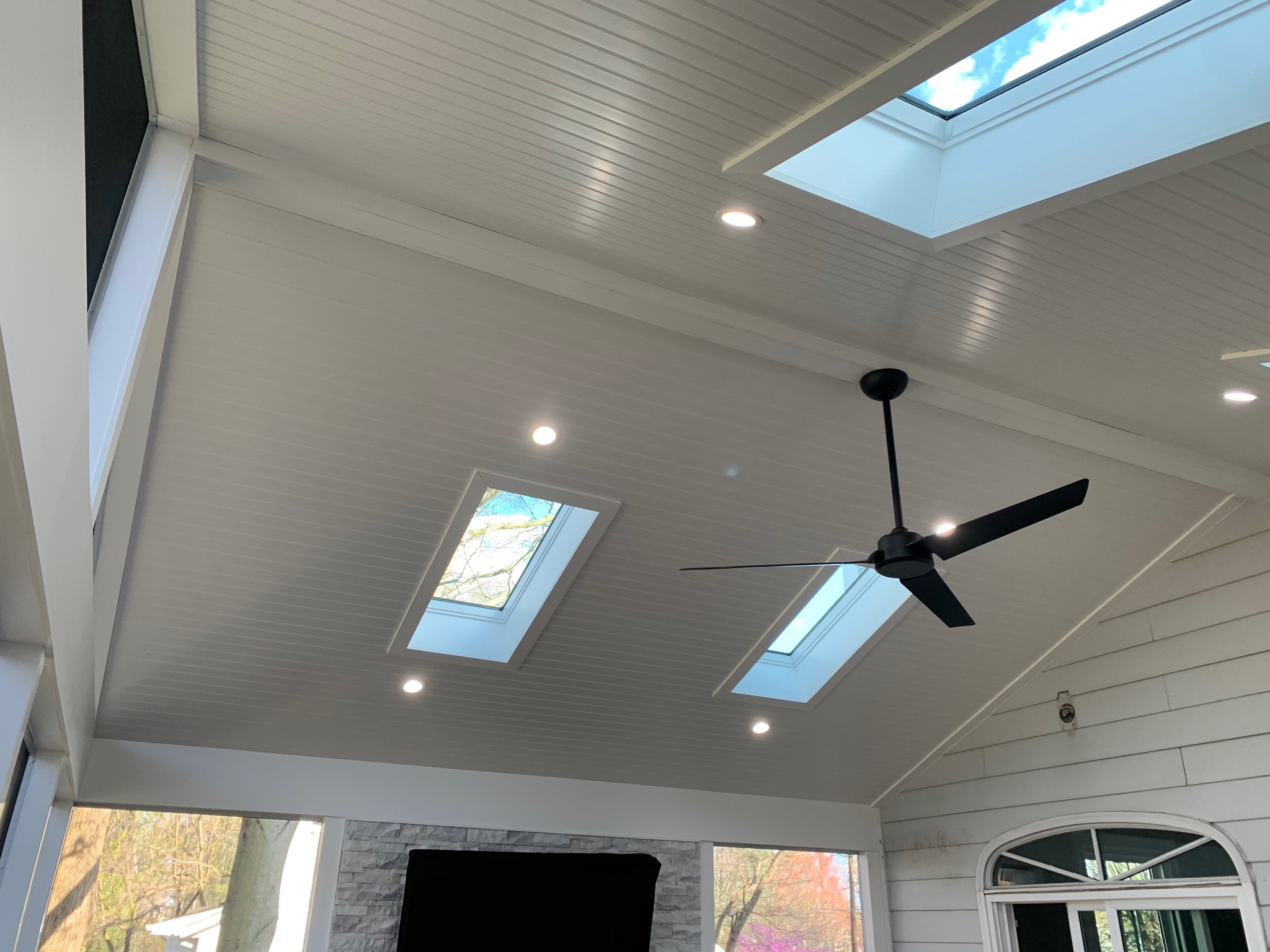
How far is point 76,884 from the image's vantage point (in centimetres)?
506

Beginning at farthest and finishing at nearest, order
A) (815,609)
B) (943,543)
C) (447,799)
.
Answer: (815,609), (447,799), (943,543)

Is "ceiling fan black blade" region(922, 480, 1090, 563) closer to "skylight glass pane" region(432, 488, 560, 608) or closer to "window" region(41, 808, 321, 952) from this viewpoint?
"skylight glass pane" region(432, 488, 560, 608)

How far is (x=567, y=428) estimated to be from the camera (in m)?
4.25

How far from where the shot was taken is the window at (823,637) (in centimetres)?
557

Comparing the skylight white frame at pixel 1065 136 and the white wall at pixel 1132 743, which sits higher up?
the skylight white frame at pixel 1065 136

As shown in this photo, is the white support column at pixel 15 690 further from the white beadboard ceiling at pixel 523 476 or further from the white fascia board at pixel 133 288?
the white beadboard ceiling at pixel 523 476

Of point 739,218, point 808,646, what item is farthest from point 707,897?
point 739,218

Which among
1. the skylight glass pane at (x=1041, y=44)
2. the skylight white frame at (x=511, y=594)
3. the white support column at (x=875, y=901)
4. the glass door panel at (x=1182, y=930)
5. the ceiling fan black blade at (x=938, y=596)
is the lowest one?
the glass door panel at (x=1182, y=930)

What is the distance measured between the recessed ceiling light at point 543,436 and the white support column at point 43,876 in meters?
2.93

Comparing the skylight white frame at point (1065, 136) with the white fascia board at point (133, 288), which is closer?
the white fascia board at point (133, 288)

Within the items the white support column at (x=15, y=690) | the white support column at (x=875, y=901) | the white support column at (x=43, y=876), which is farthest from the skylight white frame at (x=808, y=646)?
the white support column at (x=15, y=690)

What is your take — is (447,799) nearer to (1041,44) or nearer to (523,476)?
(523,476)

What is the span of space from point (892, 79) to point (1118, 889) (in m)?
4.95

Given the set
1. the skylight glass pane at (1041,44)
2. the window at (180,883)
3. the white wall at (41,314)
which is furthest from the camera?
the window at (180,883)
